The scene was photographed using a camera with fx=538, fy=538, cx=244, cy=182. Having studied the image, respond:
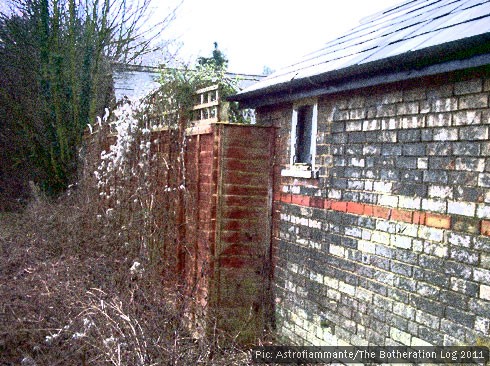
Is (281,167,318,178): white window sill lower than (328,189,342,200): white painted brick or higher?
higher

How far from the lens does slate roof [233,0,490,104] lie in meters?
3.46

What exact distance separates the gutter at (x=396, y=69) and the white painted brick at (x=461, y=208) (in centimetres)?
87

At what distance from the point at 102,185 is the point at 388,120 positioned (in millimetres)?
6118

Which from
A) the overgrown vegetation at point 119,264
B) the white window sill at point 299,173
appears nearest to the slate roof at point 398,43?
the white window sill at point 299,173

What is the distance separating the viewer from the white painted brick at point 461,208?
3445mm

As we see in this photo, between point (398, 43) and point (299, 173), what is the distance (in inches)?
69.7

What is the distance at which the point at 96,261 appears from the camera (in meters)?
7.37

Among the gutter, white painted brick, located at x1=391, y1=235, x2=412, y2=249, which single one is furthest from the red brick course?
the gutter

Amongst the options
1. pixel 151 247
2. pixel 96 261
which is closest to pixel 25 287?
pixel 96 261

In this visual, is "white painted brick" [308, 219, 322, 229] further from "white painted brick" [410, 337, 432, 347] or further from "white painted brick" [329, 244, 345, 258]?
"white painted brick" [410, 337, 432, 347]

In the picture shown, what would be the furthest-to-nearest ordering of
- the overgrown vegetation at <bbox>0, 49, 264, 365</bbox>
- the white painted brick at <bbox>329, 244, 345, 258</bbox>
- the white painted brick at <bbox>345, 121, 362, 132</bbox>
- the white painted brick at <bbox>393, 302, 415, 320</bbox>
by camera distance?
the white painted brick at <bbox>329, 244, 345, 258</bbox>, the white painted brick at <bbox>345, 121, 362, 132</bbox>, the overgrown vegetation at <bbox>0, 49, 264, 365</bbox>, the white painted brick at <bbox>393, 302, 415, 320</bbox>

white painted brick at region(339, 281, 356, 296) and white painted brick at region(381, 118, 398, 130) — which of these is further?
white painted brick at region(339, 281, 356, 296)

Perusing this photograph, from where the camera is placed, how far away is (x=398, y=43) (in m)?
4.33

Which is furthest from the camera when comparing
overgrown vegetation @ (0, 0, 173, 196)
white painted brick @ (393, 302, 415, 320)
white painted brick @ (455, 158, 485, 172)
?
overgrown vegetation @ (0, 0, 173, 196)
